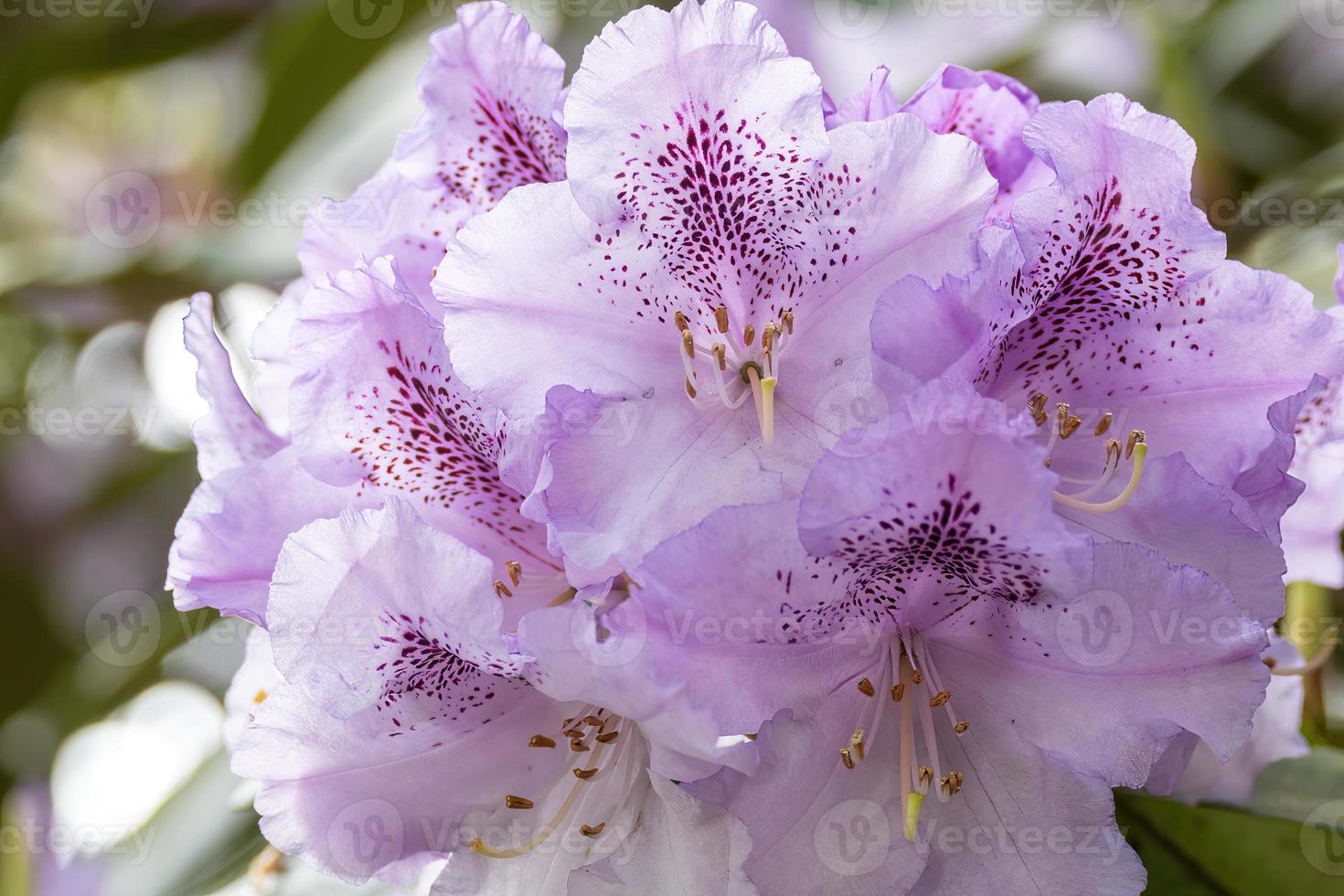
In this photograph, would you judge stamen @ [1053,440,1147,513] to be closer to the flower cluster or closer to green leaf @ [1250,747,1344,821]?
the flower cluster

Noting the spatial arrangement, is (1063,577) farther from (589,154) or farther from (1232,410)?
(589,154)

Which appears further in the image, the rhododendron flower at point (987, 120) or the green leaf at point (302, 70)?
the green leaf at point (302, 70)

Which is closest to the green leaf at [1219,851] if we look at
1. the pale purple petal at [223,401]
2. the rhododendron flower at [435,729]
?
the rhododendron flower at [435,729]

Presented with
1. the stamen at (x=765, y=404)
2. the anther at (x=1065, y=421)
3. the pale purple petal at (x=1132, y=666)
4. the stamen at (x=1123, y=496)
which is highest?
the stamen at (x=765, y=404)

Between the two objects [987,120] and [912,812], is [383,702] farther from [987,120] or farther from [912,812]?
[987,120]

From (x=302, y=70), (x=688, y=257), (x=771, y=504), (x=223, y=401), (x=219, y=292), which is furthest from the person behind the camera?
(x=302, y=70)

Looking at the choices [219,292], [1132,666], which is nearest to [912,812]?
[1132,666]

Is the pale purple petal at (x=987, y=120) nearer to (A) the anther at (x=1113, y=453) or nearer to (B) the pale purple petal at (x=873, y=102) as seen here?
(B) the pale purple petal at (x=873, y=102)
